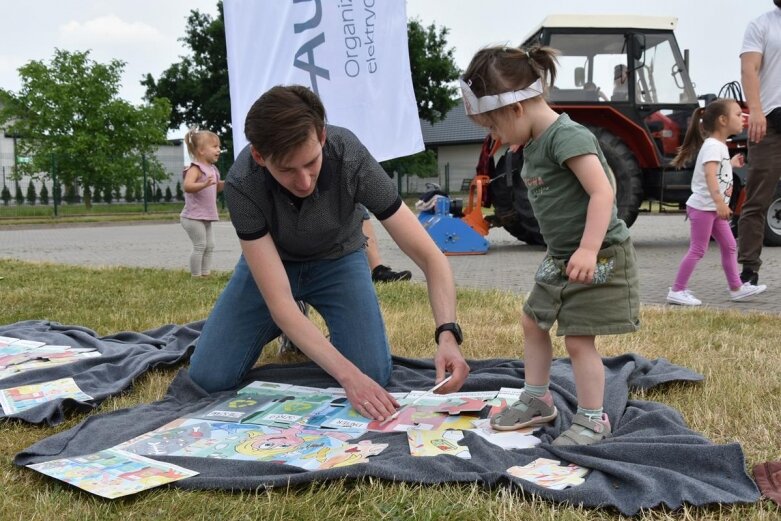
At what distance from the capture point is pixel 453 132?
42219 mm

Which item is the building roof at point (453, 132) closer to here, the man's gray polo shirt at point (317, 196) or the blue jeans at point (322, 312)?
the blue jeans at point (322, 312)

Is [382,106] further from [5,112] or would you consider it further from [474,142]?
[474,142]

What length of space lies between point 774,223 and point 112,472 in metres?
8.46

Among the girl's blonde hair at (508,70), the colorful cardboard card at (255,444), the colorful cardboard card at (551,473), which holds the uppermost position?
the girl's blonde hair at (508,70)

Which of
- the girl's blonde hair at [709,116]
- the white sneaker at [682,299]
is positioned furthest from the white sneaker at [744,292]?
the girl's blonde hair at [709,116]

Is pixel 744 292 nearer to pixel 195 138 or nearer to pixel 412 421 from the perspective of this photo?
pixel 412 421

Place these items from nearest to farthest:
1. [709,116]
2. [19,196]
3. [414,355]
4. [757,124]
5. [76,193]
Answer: [414,355] → [757,124] → [709,116] → [19,196] → [76,193]

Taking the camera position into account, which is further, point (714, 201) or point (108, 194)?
point (108, 194)

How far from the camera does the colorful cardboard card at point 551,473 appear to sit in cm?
194

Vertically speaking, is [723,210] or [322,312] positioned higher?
[723,210]

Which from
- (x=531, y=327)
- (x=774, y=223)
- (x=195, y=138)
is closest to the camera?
(x=531, y=327)

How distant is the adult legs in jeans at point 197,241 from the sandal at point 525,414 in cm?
449

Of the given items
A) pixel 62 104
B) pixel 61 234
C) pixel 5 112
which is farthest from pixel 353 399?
pixel 5 112

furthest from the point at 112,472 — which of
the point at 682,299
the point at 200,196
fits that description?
the point at 200,196
